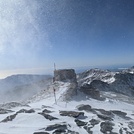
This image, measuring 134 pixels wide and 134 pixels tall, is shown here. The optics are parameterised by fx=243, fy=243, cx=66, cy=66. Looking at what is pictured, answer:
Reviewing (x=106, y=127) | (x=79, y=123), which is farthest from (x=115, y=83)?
(x=79, y=123)

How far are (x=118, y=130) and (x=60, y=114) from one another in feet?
38.7

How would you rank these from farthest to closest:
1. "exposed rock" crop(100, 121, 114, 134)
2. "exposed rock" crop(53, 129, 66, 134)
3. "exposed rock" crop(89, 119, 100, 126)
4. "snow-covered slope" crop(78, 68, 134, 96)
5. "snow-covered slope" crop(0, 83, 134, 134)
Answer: "snow-covered slope" crop(78, 68, 134, 96)
"exposed rock" crop(89, 119, 100, 126)
"exposed rock" crop(100, 121, 114, 134)
"snow-covered slope" crop(0, 83, 134, 134)
"exposed rock" crop(53, 129, 66, 134)

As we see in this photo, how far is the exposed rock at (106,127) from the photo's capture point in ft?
138

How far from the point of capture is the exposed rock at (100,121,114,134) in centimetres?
4199

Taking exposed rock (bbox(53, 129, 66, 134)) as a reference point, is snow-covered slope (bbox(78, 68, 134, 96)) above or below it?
below

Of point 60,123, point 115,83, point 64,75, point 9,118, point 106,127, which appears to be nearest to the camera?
point 60,123

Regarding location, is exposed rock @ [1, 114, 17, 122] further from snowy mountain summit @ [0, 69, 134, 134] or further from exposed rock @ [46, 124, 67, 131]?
exposed rock @ [46, 124, 67, 131]

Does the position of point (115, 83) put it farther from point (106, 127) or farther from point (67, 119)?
point (106, 127)

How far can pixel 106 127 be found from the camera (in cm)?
4341

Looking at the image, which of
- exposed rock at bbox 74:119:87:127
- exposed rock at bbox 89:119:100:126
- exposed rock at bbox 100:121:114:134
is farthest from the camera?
exposed rock at bbox 89:119:100:126

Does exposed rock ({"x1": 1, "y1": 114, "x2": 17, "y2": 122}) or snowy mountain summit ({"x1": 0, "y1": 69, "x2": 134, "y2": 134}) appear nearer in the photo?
snowy mountain summit ({"x1": 0, "y1": 69, "x2": 134, "y2": 134})

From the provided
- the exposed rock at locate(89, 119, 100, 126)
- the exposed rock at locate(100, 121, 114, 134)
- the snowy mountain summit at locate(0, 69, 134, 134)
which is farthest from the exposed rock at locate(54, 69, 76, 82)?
the exposed rock at locate(100, 121, 114, 134)

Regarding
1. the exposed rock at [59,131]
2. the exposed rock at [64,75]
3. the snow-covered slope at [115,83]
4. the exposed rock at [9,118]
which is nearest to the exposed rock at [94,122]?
the exposed rock at [59,131]

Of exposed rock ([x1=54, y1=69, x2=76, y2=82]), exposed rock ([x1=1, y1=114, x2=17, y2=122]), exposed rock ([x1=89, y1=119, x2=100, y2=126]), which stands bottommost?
exposed rock ([x1=89, y1=119, x2=100, y2=126])
